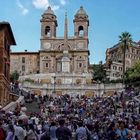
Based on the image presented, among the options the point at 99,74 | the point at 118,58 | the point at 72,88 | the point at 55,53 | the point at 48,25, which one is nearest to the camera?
the point at 72,88

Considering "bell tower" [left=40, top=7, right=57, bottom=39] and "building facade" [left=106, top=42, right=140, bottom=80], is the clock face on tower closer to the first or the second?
"bell tower" [left=40, top=7, right=57, bottom=39]

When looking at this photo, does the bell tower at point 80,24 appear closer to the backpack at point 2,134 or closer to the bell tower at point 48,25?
the bell tower at point 48,25

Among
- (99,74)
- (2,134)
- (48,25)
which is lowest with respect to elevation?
(99,74)

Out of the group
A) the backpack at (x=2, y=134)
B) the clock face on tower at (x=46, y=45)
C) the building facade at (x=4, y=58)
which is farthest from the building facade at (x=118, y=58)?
the backpack at (x=2, y=134)

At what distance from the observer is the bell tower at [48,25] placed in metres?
146

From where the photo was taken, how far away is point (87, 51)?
140 m

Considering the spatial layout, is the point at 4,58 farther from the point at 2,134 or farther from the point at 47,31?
the point at 47,31

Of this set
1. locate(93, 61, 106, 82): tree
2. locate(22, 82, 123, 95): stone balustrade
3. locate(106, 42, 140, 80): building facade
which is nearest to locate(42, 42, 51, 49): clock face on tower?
locate(106, 42, 140, 80): building facade

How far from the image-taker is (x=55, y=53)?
141m

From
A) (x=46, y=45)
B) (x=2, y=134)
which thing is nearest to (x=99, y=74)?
(x=46, y=45)

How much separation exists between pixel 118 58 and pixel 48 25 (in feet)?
110

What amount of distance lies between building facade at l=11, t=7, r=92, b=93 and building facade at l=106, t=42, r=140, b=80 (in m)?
7.12

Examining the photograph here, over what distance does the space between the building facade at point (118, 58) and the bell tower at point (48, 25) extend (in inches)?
709

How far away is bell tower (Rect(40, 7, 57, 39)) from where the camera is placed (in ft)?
479
